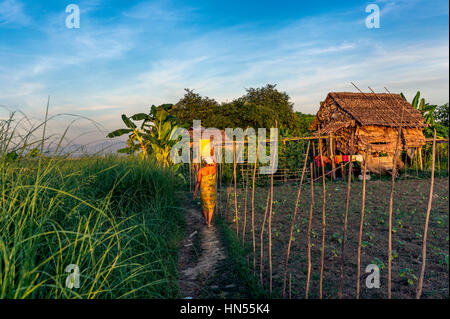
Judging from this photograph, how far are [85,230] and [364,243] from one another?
359cm

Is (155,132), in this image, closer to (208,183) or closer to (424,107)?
(208,183)

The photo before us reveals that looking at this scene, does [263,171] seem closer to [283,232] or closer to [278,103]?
[283,232]

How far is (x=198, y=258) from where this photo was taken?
14.9ft

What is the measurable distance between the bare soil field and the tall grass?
1368 millimetres

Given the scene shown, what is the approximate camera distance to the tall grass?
2.26 m

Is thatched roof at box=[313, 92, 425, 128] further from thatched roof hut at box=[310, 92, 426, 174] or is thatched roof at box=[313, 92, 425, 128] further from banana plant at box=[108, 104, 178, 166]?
banana plant at box=[108, 104, 178, 166]

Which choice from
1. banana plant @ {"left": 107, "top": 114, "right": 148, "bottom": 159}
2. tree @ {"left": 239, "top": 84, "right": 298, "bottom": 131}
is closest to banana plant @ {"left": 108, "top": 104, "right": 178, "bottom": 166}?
banana plant @ {"left": 107, "top": 114, "right": 148, "bottom": 159}

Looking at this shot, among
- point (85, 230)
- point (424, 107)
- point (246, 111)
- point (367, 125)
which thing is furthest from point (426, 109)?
point (85, 230)

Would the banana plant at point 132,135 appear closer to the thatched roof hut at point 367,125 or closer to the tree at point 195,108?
the thatched roof hut at point 367,125

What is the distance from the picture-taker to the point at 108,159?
615 centimetres

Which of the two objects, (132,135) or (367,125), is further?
(367,125)

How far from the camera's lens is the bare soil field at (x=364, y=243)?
340cm

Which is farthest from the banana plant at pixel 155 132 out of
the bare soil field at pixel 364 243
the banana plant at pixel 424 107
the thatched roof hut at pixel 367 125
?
the banana plant at pixel 424 107

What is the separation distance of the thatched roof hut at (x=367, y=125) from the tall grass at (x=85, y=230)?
970 cm
